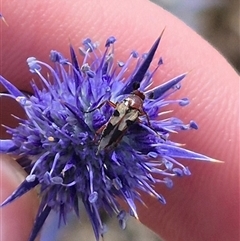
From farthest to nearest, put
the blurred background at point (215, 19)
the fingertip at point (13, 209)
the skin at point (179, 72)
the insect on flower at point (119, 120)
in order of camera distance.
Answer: the blurred background at point (215, 19)
the skin at point (179, 72)
the fingertip at point (13, 209)
the insect on flower at point (119, 120)

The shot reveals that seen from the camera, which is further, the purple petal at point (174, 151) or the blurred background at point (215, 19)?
the blurred background at point (215, 19)

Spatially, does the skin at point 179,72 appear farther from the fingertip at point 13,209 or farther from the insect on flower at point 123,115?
the insect on flower at point 123,115

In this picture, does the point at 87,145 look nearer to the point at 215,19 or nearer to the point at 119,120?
the point at 119,120

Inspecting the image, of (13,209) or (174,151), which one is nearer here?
(174,151)

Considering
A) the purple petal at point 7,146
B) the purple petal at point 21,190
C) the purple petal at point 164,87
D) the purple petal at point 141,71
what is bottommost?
the purple petal at point 164,87

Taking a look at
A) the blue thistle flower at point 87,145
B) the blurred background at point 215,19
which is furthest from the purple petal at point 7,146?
the blurred background at point 215,19

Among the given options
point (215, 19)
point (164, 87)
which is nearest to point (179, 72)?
point (164, 87)

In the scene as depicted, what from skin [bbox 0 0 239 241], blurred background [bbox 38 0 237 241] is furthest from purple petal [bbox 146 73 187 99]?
blurred background [bbox 38 0 237 241]

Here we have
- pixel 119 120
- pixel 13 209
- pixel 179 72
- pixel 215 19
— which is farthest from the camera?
pixel 215 19
